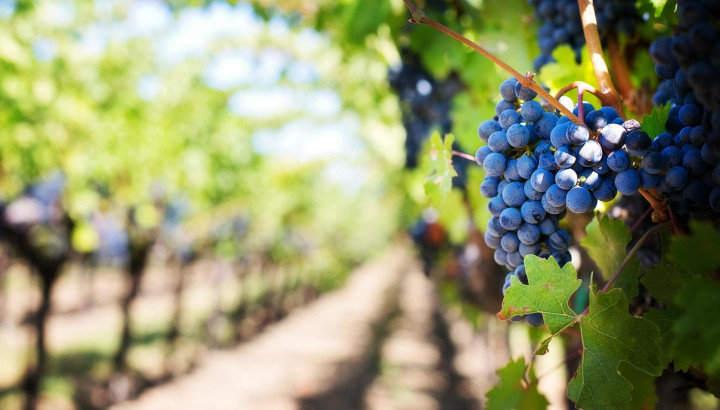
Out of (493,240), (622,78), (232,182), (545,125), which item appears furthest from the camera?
(232,182)

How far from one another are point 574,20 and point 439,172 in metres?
0.58

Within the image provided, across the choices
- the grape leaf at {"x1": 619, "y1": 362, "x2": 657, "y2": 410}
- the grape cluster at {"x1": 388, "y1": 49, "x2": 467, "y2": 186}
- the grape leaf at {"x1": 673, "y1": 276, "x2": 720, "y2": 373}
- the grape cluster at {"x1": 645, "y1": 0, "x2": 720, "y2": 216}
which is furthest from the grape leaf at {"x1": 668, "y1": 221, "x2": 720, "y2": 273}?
the grape cluster at {"x1": 388, "y1": 49, "x2": 467, "y2": 186}

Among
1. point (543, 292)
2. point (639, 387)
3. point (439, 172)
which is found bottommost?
point (639, 387)

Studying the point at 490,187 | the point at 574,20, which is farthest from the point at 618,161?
the point at 574,20

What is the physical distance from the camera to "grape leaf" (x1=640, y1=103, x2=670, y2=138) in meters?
0.96

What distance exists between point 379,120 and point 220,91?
13.9 ft

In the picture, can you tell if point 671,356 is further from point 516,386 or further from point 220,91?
point 220,91

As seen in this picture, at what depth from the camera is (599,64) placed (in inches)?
38.3

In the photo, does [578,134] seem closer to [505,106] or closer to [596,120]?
[596,120]

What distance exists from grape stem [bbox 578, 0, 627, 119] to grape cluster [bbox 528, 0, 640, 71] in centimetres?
38

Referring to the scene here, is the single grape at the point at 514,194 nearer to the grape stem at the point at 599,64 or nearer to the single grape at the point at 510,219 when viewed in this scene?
the single grape at the point at 510,219

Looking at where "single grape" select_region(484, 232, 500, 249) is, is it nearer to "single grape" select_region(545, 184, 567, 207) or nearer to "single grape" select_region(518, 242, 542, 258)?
"single grape" select_region(518, 242, 542, 258)

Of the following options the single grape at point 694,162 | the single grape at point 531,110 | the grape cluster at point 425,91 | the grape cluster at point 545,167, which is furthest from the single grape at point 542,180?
the grape cluster at point 425,91

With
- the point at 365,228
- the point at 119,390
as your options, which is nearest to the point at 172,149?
the point at 119,390
